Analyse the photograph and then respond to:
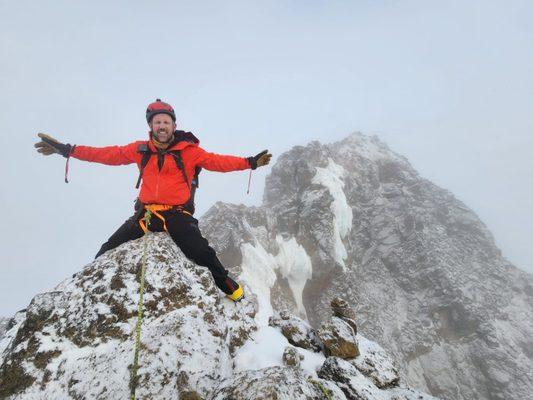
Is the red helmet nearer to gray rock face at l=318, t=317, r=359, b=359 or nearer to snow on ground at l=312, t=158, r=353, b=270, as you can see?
gray rock face at l=318, t=317, r=359, b=359

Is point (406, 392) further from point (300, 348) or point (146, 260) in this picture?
point (146, 260)

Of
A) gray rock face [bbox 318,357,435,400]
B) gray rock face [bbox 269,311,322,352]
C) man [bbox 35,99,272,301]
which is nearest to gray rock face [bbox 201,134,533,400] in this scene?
gray rock face [bbox 269,311,322,352]

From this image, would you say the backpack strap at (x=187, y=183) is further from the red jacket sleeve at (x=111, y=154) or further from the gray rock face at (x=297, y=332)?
the gray rock face at (x=297, y=332)

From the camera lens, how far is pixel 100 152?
7.41 meters

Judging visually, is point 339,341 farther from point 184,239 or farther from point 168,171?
point 168,171

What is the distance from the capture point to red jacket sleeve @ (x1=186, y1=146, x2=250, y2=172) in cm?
718

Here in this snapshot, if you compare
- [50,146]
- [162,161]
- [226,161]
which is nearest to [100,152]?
[50,146]

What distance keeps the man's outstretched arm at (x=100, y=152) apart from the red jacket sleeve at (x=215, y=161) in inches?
50.2

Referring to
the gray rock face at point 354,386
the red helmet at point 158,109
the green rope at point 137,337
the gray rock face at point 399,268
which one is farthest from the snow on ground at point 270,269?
the red helmet at point 158,109

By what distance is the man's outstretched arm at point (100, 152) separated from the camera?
7129 millimetres

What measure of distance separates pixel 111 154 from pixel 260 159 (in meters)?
3.20

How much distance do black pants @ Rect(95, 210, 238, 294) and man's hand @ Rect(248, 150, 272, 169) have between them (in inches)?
67.8

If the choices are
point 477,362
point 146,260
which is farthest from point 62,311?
point 477,362

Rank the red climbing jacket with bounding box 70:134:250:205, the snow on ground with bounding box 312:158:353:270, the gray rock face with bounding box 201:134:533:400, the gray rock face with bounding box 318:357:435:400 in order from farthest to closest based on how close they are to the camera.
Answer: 1. the snow on ground with bounding box 312:158:353:270
2. the gray rock face with bounding box 201:134:533:400
3. the red climbing jacket with bounding box 70:134:250:205
4. the gray rock face with bounding box 318:357:435:400
